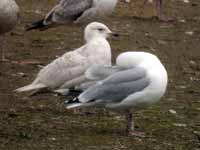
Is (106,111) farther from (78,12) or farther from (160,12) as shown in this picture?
(160,12)

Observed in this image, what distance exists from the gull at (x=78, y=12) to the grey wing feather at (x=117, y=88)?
4.41m

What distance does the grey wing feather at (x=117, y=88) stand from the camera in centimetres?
726

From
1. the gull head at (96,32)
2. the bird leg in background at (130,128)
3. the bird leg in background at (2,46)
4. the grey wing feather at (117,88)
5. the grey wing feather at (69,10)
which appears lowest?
the bird leg in background at (2,46)

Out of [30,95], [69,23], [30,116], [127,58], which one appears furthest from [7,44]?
[127,58]

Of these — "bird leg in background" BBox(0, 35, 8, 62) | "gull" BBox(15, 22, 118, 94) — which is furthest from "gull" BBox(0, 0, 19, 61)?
"gull" BBox(15, 22, 118, 94)

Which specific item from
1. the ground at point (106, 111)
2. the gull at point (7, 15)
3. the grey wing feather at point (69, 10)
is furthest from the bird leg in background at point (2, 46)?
the grey wing feather at point (69, 10)

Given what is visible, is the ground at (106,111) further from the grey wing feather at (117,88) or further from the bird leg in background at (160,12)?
the grey wing feather at (117,88)

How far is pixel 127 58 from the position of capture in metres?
7.45

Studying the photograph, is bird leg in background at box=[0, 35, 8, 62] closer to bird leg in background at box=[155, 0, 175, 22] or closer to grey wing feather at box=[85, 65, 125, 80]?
grey wing feather at box=[85, 65, 125, 80]

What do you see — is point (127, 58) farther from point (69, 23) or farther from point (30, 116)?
point (69, 23)

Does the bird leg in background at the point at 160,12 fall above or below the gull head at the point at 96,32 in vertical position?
below

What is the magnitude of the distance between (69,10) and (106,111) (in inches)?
147

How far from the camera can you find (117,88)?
24.0 ft

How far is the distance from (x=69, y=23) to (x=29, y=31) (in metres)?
1.42
